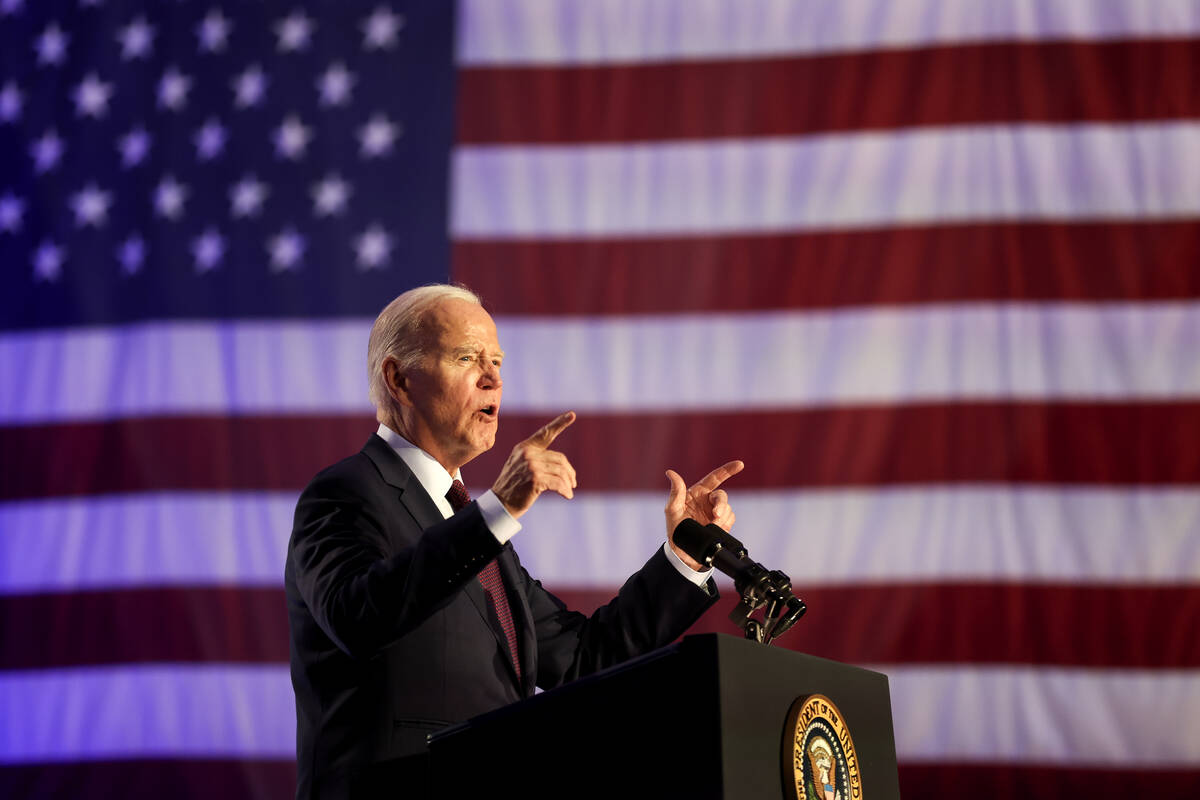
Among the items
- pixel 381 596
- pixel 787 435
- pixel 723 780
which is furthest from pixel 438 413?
pixel 787 435

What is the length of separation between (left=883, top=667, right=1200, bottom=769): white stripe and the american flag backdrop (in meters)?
0.01

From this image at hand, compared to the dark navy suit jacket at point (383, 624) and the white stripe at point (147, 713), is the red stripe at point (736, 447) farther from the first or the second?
the dark navy suit jacket at point (383, 624)

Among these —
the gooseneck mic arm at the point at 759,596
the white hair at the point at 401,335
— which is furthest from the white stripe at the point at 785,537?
the gooseneck mic arm at the point at 759,596

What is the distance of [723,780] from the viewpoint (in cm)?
113

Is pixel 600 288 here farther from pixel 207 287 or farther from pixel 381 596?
pixel 381 596

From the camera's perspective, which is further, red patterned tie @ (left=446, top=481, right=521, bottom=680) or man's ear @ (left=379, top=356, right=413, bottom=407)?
man's ear @ (left=379, top=356, right=413, bottom=407)

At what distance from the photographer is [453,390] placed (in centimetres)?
189

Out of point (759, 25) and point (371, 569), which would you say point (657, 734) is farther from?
point (759, 25)

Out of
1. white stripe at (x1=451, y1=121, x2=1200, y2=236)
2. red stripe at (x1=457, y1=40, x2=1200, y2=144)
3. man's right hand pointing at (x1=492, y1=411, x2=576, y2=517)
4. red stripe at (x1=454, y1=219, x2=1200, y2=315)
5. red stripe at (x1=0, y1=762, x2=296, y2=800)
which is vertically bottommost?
red stripe at (x1=0, y1=762, x2=296, y2=800)

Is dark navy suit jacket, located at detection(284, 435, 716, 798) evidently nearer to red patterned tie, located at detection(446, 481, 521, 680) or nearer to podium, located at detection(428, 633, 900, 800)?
red patterned tie, located at detection(446, 481, 521, 680)

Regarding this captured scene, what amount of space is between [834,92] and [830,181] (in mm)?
323

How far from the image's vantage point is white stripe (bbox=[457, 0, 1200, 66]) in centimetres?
386

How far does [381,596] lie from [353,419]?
2507 millimetres

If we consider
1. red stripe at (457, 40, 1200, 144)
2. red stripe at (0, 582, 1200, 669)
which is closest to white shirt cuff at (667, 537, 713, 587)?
red stripe at (0, 582, 1200, 669)
